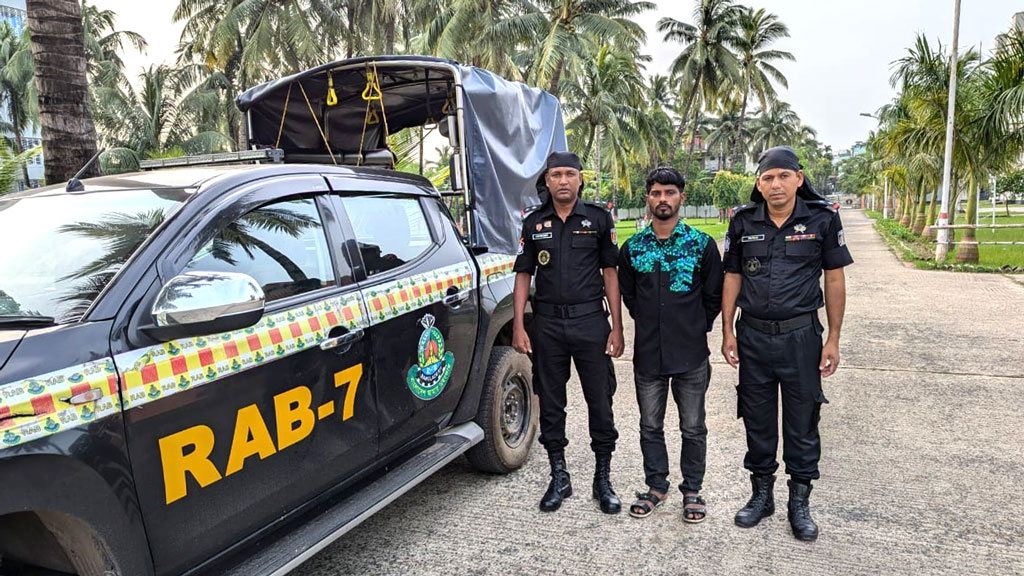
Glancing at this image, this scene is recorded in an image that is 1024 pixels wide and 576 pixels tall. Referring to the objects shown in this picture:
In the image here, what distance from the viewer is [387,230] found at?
317 centimetres

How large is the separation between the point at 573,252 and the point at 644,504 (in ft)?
4.37

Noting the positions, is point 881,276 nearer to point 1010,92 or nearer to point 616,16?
point 1010,92

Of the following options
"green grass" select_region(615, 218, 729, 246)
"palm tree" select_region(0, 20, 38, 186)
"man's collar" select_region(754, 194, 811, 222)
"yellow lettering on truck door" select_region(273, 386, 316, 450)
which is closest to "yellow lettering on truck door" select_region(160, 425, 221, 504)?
"yellow lettering on truck door" select_region(273, 386, 316, 450)

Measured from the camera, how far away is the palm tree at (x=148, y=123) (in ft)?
74.2

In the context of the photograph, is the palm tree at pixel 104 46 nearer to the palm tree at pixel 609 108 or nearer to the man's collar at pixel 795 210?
the palm tree at pixel 609 108

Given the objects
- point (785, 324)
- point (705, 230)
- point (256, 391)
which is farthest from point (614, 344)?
point (705, 230)

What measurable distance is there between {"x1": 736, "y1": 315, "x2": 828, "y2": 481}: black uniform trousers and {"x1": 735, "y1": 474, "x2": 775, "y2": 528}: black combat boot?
0.15 ft

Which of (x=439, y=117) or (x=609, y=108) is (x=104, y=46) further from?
(x=439, y=117)

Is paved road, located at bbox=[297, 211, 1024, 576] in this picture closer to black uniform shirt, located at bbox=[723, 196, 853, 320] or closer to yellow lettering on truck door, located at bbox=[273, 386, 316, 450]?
yellow lettering on truck door, located at bbox=[273, 386, 316, 450]

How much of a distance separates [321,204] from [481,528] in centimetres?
174

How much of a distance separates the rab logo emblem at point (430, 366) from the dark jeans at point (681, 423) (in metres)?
0.99

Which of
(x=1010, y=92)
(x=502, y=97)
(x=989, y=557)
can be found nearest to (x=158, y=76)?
(x=502, y=97)

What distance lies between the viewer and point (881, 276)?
41.9 ft

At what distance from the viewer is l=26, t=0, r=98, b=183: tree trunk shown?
204 inches
